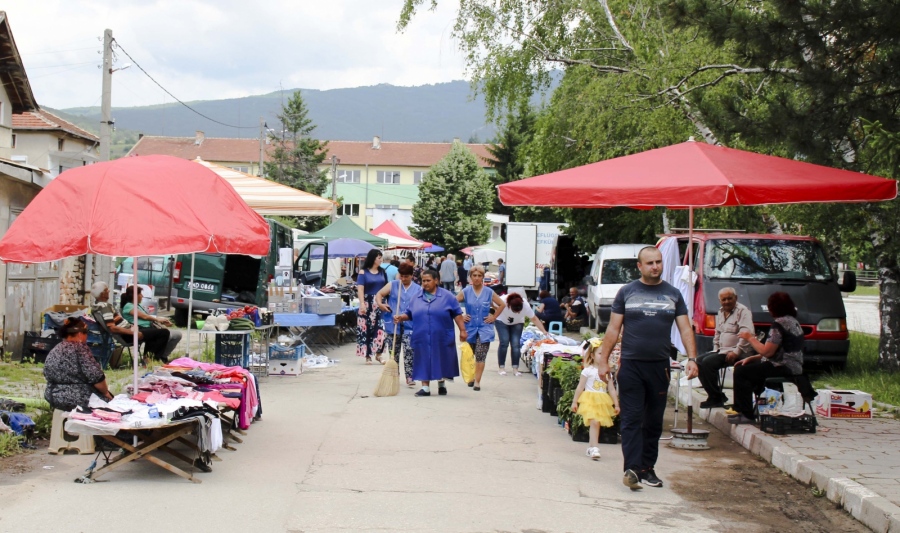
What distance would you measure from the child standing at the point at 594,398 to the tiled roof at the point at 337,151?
86.5 m

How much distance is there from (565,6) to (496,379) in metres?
8.57

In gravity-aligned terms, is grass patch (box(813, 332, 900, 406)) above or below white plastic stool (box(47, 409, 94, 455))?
A: above

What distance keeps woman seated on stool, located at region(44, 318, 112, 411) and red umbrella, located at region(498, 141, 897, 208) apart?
14.9 feet

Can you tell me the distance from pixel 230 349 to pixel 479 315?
12.1ft

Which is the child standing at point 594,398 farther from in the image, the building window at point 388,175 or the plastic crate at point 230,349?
the building window at point 388,175

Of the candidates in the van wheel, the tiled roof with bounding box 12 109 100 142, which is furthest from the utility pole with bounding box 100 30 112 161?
the tiled roof with bounding box 12 109 100 142

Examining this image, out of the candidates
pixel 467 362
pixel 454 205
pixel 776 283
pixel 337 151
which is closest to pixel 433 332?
pixel 467 362

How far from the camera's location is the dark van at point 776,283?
1373cm

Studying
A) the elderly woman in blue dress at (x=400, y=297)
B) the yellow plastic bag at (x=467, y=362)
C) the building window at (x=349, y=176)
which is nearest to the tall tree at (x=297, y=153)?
the building window at (x=349, y=176)

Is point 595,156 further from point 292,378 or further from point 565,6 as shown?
point 292,378

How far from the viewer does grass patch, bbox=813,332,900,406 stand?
12.0 metres

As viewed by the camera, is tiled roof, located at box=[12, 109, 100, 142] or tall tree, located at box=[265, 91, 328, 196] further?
tall tree, located at box=[265, 91, 328, 196]

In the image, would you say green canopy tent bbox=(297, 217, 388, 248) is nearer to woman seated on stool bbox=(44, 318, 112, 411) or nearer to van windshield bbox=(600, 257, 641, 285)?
van windshield bbox=(600, 257, 641, 285)

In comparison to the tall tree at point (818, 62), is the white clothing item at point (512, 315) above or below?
below
